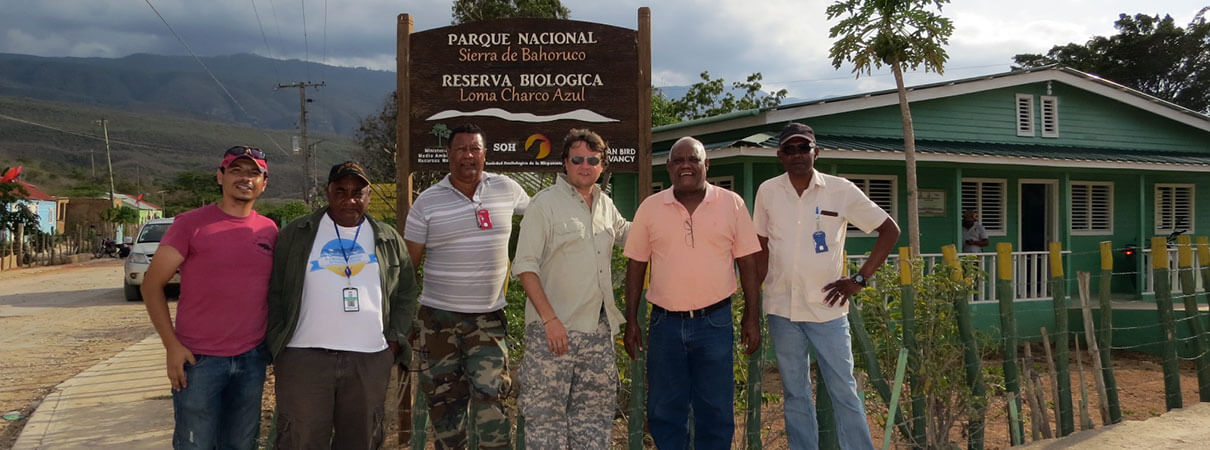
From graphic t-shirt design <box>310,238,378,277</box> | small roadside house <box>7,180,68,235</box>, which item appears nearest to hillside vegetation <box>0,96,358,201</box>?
small roadside house <box>7,180,68,235</box>

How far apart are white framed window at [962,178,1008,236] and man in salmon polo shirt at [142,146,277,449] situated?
13.2 metres

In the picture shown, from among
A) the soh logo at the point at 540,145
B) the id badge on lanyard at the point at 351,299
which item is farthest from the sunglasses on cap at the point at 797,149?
the soh logo at the point at 540,145

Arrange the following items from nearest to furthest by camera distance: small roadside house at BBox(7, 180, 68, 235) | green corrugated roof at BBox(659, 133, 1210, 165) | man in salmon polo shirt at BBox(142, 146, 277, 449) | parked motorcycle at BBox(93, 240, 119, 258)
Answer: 1. man in salmon polo shirt at BBox(142, 146, 277, 449)
2. green corrugated roof at BBox(659, 133, 1210, 165)
3. parked motorcycle at BBox(93, 240, 119, 258)
4. small roadside house at BBox(7, 180, 68, 235)

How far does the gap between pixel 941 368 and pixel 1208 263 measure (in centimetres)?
292

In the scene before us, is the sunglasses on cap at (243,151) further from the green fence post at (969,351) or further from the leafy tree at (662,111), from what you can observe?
the leafy tree at (662,111)

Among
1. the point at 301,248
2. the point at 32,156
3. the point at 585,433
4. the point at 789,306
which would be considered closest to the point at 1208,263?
the point at 789,306

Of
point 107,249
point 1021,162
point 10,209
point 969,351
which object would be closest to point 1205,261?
point 969,351

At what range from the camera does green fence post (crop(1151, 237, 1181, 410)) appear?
17.3 feet

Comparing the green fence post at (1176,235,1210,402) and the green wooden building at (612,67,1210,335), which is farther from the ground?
the green wooden building at (612,67,1210,335)

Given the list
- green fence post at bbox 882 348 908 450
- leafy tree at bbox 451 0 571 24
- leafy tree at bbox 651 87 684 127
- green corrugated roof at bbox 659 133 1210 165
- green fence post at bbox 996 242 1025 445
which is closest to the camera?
green fence post at bbox 882 348 908 450

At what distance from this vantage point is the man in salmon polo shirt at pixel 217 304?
2.97 metres

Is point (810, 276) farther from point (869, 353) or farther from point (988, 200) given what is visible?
point (988, 200)

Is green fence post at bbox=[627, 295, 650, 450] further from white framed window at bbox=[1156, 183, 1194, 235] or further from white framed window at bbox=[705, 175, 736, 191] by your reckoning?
white framed window at bbox=[1156, 183, 1194, 235]

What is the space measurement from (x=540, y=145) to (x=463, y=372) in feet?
8.20
